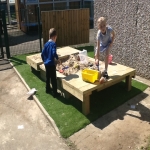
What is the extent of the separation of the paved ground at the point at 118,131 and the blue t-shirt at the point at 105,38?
1.66 m

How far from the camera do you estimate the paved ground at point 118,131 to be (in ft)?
14.5

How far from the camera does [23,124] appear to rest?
5246mm

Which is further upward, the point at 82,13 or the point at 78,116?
the point at 82,13

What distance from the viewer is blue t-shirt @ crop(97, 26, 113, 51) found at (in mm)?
5476

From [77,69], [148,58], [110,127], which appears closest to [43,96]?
[77,69]

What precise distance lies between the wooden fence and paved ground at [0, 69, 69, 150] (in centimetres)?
456

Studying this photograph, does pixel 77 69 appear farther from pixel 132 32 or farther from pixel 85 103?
pixel 132 32

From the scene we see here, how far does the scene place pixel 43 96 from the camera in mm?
6289

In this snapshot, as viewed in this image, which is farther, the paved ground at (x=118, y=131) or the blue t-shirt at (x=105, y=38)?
the blue t-shirt at (x=105, y=38)

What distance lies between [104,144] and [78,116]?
107 cm

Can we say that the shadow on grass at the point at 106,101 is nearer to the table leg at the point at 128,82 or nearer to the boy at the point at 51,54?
the table leg at the point at 128,82

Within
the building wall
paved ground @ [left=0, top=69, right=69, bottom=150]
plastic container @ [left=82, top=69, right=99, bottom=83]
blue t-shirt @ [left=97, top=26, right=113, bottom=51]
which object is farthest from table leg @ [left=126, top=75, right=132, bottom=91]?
paved ground @ [left=0, top=69, right=69, bottom=150]

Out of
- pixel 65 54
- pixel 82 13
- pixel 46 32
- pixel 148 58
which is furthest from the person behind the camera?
pixel 82 13

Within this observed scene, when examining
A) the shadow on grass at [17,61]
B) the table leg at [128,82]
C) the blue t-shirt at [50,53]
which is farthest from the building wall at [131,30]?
the shadow on grass at [17,61]
